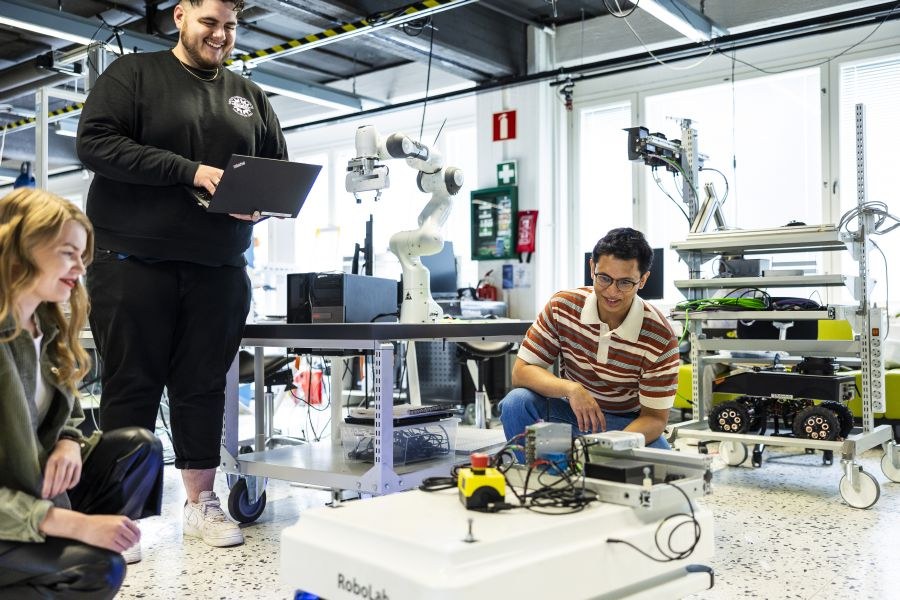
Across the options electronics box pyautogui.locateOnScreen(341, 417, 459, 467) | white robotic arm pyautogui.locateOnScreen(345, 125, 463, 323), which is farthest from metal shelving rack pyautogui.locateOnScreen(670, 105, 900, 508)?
white robotic arm pyautogui.locateOnScreen(345, 125, 463, 323)

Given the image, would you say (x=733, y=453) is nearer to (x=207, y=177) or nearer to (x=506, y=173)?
(x=207, y=177)

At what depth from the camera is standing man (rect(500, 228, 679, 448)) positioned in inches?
80.0

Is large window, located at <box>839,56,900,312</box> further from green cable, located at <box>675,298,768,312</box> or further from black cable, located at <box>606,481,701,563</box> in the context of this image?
black cable, located at <box>606,481,701,563</box>

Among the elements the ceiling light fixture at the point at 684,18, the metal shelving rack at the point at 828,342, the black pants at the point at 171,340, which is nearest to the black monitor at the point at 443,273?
the ceiling light fixture at the point at 684,18

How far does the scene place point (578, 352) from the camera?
2258 millimetres

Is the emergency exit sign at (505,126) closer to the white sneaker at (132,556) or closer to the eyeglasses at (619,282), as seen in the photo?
the eyeglasses at (619,282)

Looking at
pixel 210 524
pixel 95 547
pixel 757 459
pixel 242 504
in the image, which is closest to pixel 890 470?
pixel 757 459

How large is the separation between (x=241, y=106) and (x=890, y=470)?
9.10 feet

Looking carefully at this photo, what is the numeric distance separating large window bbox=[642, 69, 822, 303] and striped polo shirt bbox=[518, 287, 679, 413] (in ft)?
10.0

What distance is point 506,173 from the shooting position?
6.11m

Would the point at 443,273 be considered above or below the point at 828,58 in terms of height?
below

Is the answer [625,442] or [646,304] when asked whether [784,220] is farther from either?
[625,442]

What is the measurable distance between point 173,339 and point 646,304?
127 cm

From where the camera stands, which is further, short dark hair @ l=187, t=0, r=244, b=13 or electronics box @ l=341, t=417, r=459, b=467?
electronics box @ l=341, t=417, r=459, b=467
